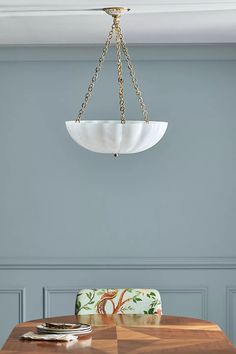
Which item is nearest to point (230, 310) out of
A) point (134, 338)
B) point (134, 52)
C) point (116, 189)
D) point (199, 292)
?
point (199, 292)

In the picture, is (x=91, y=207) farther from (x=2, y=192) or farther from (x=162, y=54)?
(x=162, y=54)

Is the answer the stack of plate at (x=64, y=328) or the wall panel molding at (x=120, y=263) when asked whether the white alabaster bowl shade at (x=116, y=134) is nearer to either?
the stack of plate at (x=64, y=328)

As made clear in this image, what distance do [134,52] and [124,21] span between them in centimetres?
94

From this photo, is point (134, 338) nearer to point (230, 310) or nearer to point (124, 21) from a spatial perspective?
point (124, 21)

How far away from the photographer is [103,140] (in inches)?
135

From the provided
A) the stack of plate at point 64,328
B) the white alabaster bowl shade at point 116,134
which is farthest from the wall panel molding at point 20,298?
the white alabaster bowl shade at point 116,134

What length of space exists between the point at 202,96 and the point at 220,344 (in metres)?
2.43

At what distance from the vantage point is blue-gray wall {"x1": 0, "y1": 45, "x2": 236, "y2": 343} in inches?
210

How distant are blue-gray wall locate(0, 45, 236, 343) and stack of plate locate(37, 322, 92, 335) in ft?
5.95

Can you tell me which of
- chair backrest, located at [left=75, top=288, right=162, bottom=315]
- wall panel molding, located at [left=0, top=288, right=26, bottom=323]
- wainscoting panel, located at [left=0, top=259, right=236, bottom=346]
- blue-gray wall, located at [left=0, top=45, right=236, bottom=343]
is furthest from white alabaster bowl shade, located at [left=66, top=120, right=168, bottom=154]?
wall panel molding, located at [left=0, top=288, right=26, bottom=323]

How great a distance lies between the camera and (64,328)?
344 cm

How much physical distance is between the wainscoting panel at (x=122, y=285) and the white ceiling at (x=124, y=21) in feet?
4.90

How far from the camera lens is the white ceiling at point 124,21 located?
3975mm

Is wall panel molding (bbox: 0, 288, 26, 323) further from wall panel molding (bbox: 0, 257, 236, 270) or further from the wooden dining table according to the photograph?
the wooden dining table
